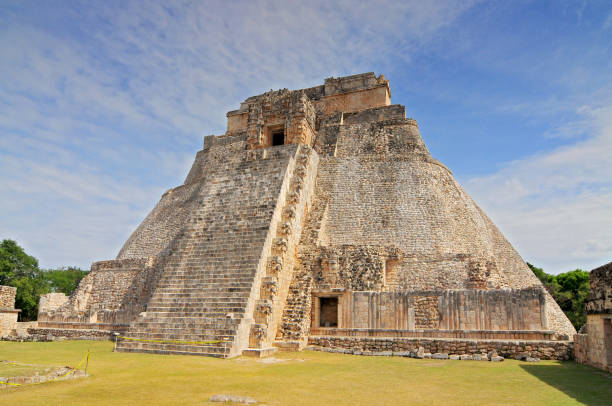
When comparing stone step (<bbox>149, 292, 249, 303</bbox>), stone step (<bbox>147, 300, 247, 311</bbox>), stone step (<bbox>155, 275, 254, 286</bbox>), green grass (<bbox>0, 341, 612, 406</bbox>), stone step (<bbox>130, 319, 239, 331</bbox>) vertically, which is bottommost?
green grass (<bbox>0, 341, 612, 406</bbox>)

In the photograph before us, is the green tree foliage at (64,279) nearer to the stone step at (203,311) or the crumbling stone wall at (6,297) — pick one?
the crumbling stone wall at (6,297)

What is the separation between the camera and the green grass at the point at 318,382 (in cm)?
594

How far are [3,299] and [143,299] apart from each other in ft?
17.5

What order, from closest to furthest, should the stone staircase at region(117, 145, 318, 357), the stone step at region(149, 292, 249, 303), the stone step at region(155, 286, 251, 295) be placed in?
the stone staircase at region(117, 145, 318, 357) → the stone step at region(149, 292, 249, 303) → the stone step at region(155, 286, 251, 295)

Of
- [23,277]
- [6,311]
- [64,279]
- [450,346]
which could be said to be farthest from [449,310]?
[64,279]

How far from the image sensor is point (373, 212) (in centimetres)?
1655

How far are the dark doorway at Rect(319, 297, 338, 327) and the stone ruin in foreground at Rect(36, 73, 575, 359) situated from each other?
44 millimetres

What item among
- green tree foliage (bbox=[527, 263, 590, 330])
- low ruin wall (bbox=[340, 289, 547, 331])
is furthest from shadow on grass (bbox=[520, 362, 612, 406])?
green tree foliage (bbox=[527, 263, 590, 330])

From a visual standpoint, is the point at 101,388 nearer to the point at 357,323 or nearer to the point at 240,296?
the point at 240,296

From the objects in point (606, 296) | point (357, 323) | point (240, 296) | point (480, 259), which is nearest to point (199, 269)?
point (240, 296)

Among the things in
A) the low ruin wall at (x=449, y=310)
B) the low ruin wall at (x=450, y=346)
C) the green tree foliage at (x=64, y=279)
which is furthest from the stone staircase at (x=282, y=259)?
the green tree foliage at (x=64, y=279)

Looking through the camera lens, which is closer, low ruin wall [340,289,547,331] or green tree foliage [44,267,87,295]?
low ruin wall [340,289,547,331]

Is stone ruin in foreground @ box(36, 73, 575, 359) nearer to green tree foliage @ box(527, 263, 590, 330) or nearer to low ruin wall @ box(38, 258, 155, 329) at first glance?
low ruin wall @ box(38, 258, 155, 329)

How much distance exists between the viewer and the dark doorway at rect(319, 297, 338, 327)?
13.6 m
